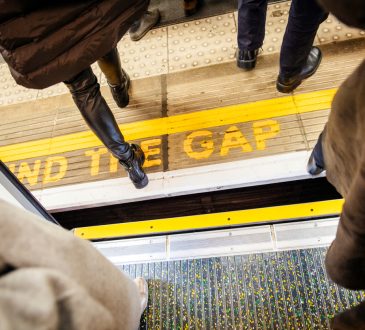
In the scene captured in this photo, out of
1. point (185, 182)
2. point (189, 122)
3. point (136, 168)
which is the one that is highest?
point (136, 168)

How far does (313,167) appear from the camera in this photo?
2176 millimetres

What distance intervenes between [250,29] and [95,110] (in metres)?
1.42

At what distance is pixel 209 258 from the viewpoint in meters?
2.04

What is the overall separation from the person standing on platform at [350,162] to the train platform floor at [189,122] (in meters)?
1.09

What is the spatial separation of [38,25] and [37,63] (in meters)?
0.18

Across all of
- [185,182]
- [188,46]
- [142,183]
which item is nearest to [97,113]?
[142,183]

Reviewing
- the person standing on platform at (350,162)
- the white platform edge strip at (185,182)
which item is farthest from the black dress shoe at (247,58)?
the person standing on platform at (350,162)

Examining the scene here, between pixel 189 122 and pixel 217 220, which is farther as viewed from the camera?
pixel 189 122

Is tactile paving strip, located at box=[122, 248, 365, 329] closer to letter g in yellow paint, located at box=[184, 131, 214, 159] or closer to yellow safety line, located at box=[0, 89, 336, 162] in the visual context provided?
letter g in yellow paint, located at box=[184, 131, 214, 159]

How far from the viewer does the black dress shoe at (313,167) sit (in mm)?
2133

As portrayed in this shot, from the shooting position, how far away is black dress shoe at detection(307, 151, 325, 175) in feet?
7.00

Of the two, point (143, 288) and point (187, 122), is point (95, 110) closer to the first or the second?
point (187, 122)

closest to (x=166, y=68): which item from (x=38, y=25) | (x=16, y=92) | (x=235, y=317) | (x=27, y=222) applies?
(x=16, y=92)

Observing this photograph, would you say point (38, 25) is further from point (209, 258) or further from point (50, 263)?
point (209, 258)
